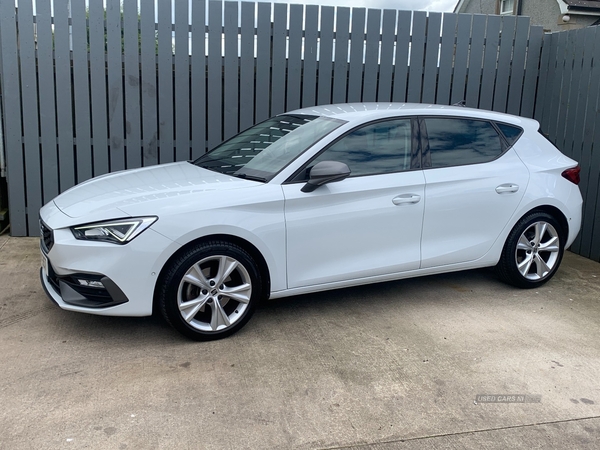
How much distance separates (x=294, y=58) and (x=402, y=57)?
4.34 feet

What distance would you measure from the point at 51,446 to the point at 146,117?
4599mm

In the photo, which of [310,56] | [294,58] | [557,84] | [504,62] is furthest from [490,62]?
[294,58]

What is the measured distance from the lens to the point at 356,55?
23.4 feet

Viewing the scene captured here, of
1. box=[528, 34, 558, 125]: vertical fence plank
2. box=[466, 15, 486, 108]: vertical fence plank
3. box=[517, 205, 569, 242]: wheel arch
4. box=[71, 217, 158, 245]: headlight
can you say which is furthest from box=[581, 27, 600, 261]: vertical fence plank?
box=[71, 217, 158, 245]: headlight

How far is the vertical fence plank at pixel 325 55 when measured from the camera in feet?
23.0

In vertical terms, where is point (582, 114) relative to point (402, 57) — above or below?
below

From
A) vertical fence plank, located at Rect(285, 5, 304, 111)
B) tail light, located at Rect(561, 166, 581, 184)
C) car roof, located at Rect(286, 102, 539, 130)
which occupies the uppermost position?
vertical fence plank, located at Rect(285, 5, 304, 111)

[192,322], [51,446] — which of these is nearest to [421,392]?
[192,322]

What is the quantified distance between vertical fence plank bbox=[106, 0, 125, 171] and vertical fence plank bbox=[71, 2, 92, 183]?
24 cm

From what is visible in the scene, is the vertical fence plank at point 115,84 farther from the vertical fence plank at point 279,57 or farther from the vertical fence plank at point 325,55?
the vertical fence plank at point 325,55

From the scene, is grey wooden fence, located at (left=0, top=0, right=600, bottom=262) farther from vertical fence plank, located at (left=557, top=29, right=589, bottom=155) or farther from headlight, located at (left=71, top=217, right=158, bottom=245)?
headlight, located at (left=71, top=217, right=158, bottom=245)

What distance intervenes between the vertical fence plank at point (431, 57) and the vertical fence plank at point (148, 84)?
3.23m

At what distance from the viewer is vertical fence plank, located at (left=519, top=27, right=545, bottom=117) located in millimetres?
7512

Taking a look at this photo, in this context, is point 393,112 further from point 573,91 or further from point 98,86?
point 98,86
